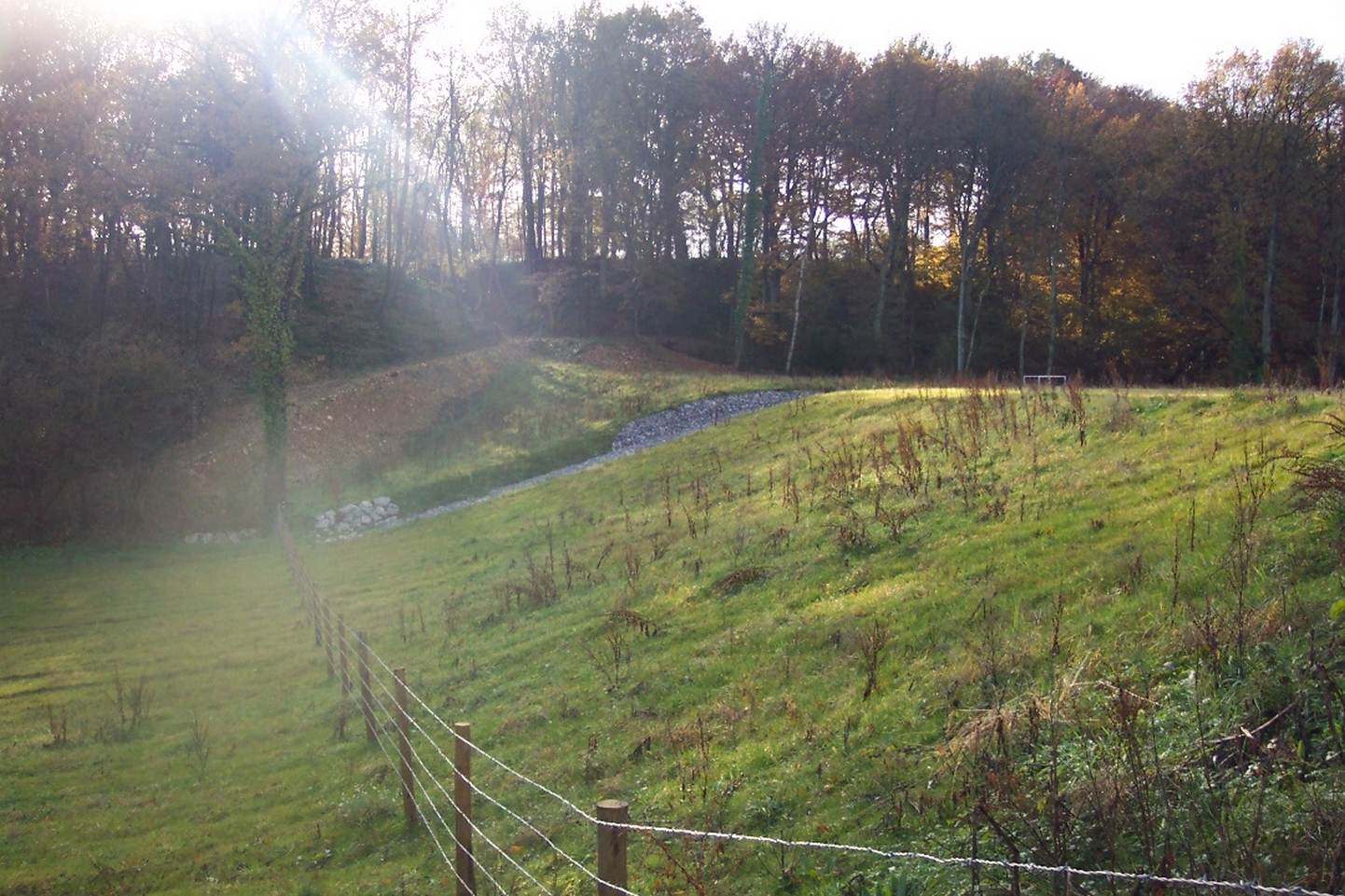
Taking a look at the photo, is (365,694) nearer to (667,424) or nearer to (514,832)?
(514,832)

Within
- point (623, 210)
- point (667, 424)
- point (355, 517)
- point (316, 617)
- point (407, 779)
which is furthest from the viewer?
point (623, 210)

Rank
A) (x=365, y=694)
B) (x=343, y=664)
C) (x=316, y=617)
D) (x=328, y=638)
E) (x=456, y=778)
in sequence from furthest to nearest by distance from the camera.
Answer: (x=316, y=617) → (x=328, y=638) → (x=343, y=664) → (x=365, y=694) → (x=456, y=778)

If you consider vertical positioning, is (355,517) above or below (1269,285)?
below

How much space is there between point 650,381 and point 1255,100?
87.7 feet

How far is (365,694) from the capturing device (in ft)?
38.0

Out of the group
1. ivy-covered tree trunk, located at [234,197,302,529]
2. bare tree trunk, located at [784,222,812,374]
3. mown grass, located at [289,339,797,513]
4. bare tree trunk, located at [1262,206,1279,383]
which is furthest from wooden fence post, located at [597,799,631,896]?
bare tree trunk, located at [784,222,812,374]

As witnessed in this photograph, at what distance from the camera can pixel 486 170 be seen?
6500 centimetres

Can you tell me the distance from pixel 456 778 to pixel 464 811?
283mm

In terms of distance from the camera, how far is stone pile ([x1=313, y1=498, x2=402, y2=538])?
1179 inches

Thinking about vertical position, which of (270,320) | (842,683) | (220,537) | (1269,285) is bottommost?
(220,537)

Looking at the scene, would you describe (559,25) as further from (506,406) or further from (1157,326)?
(1157,326)

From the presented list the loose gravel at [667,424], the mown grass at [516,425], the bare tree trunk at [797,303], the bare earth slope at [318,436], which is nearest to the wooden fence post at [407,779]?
the loose gravel at [667,424]

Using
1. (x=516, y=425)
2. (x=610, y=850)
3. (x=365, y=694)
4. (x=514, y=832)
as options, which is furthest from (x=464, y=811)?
(x=516, y=425)

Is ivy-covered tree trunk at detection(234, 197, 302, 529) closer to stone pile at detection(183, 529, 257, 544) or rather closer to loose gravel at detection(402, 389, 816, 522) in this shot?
stone pile at detection(183, 529, 257, 544)
